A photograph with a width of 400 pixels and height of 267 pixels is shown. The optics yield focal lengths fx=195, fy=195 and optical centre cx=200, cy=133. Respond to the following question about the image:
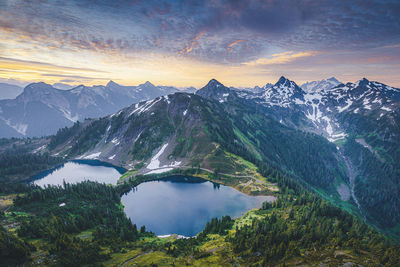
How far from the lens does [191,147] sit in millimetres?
181750

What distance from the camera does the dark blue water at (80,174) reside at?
159500 millimetres

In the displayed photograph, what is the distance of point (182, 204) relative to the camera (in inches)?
4296

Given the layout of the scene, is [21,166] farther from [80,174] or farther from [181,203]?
[181,203]

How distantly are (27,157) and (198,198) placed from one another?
192 metres

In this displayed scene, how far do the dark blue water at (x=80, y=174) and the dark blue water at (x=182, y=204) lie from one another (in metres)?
45.3

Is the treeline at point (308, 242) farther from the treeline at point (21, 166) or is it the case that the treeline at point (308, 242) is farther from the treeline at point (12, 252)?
the treeline at point (21, 166)

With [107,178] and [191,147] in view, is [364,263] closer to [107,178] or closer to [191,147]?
[191,147]

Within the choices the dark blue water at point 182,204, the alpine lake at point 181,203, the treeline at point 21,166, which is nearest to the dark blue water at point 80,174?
the alpine lake at point 181,203

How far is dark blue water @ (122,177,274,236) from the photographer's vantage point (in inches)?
3543

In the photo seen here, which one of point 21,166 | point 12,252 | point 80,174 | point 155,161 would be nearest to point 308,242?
point 12,252

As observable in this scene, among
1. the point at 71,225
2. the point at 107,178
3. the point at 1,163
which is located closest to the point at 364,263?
the point at 71,225

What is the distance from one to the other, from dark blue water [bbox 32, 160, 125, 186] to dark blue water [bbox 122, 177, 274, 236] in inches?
1785

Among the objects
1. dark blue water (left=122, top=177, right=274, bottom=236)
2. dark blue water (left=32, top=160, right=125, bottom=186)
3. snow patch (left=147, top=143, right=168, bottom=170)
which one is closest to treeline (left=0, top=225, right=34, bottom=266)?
dark blue water (left=122, top=177, right=274, bottom=236)

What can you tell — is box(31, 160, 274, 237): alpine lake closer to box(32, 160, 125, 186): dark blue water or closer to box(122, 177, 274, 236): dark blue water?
box(122, 177, 274, 236): dark blue water
